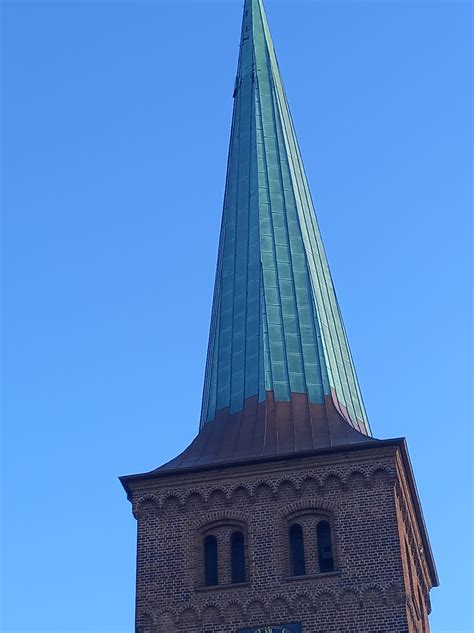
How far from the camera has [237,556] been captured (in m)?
31.8

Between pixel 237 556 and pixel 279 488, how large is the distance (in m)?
1.76

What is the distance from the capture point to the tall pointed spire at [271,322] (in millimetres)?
33812

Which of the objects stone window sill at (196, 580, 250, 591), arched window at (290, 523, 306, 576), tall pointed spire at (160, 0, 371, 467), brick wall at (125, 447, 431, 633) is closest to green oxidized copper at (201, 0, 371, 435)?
tall pointed spire at (160, 0, 371, 467)

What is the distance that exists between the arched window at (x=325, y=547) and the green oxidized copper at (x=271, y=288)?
12.8ft

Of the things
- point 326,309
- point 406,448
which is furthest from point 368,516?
point 326,309

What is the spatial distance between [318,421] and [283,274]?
4.92 m

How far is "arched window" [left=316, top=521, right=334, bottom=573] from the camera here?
31000 millimetres

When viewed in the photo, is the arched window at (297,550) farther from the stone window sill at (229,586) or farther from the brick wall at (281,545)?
the stone window sill at (229,586)

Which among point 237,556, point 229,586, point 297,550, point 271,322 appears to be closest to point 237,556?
point 237,556

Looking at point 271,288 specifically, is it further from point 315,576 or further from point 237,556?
point 315,576

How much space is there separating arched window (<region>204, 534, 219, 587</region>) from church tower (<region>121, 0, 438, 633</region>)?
3 centimetres

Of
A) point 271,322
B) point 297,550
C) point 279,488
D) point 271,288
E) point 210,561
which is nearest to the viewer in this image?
point 297,550

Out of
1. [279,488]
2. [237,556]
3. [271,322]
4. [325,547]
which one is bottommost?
[325,547]

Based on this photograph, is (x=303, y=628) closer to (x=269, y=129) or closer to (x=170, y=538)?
(x=170, y=538)
